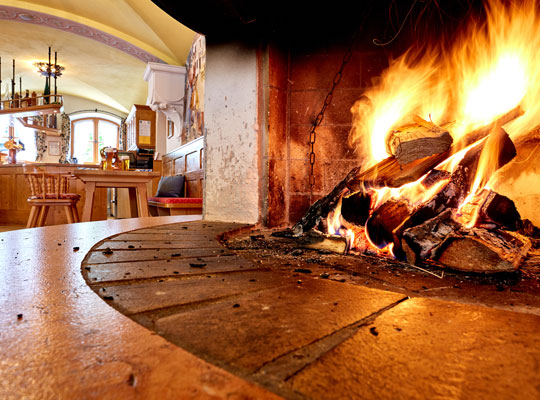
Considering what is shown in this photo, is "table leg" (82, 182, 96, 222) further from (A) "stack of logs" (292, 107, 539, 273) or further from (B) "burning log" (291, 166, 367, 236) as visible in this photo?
(A) "stack of logs" (292, 107, 539, 273)

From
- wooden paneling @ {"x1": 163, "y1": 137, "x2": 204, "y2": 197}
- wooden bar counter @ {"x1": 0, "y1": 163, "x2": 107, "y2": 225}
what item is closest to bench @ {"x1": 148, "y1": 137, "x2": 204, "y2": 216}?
wooden paneling @ {"x1": 163, "y1": 137, "x2": 204, "y2": 197}

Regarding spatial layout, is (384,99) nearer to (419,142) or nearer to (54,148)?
(419,142)

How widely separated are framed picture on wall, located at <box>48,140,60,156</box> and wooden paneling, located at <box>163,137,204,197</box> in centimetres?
870

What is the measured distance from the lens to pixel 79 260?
1118 millimetres

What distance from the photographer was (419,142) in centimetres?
151

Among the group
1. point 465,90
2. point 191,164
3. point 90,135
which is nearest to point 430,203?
point 465,90

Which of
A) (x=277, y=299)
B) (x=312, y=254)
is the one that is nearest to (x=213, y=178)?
(x=312, y=254)

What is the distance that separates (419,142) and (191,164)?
417cm

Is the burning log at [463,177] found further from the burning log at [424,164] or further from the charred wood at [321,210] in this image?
the charred wood at [321,210]

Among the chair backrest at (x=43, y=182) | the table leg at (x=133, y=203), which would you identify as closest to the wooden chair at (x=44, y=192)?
the chair backrest at (x=43, y=182)

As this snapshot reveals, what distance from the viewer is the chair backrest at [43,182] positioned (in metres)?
4.20

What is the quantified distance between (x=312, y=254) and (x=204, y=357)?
102 centimetres

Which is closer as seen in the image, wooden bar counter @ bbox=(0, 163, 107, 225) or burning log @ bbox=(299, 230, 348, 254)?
burning log @ bbox=(299, 230, 348, 254)

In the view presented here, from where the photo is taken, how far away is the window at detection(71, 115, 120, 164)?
42.1 ft
